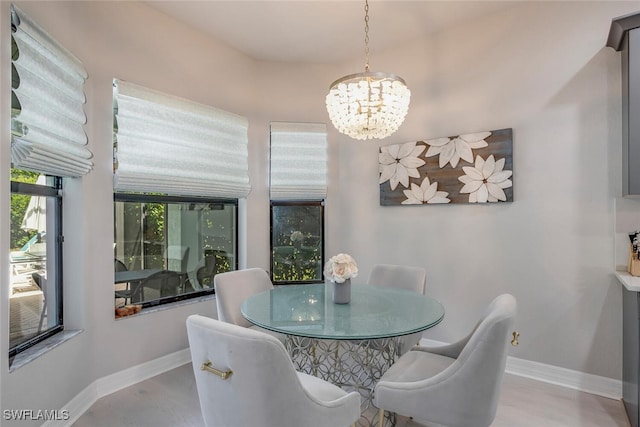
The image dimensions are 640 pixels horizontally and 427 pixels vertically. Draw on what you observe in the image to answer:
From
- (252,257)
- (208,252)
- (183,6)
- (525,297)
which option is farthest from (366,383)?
(183,6)

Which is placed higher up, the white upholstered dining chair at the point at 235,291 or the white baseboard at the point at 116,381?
the white upholstered dining chair at the point at 235,291

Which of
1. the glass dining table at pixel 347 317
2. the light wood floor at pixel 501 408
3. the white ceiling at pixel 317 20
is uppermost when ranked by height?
the white ceiling at pixel 317 20

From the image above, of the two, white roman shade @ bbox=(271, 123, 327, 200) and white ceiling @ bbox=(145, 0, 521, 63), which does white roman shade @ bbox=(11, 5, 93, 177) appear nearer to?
white ceiling @ bbox=(145, 0, 521, 63)

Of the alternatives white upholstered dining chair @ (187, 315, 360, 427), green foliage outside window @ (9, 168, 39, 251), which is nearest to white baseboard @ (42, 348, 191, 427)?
green foliage outside window @ (9, 168, 39, 251)

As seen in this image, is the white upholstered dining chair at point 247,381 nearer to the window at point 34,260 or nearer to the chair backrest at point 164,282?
the window at point 34,260

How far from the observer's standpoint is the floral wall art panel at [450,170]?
2.79 m

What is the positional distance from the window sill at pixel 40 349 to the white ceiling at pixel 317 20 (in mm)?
2525

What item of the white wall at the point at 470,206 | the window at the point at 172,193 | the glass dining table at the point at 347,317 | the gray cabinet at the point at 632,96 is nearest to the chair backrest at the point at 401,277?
the glass dining table at the point at 347,317

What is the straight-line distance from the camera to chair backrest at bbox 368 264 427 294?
8.69 feet

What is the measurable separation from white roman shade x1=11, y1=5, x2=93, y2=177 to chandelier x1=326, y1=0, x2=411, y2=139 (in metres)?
1.61

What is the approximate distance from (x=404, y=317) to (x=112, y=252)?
2125mm

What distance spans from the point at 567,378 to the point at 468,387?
1.69 metres

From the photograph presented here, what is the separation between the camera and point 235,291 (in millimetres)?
2523

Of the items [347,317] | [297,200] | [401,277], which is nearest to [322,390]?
[347,317]
